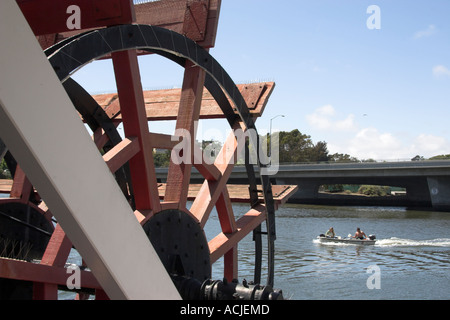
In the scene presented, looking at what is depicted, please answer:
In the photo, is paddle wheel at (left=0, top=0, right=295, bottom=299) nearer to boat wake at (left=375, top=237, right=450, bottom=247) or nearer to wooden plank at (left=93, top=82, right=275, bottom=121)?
wooden plank at (left=93, top=82, right=275, bottom=121)

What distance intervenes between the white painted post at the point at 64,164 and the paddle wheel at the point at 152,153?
4cm

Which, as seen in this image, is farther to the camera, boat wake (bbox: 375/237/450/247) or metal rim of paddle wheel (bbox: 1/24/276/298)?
boat wake (bbox: 375/237/450/247)

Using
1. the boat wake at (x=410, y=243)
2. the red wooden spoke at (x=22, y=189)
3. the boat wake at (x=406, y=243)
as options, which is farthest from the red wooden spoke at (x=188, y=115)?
the boat wake at (x=410, y=243)

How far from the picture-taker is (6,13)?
1393mm

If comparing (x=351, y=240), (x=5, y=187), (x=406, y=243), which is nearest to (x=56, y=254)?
(x=5, y=187)

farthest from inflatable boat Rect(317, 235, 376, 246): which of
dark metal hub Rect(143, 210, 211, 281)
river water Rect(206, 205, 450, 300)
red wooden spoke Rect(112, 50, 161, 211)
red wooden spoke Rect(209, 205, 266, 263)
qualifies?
red wooden spoke Rect(112, 50, 161, 211)

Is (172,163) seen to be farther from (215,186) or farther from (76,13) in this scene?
(76,13)

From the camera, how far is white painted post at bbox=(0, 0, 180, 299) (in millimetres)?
1405

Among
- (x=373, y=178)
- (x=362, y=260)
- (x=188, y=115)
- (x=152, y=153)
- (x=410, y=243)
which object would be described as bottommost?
(x=362, y=260)

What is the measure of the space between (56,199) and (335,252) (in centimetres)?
2079

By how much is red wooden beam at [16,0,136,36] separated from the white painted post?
2.66m

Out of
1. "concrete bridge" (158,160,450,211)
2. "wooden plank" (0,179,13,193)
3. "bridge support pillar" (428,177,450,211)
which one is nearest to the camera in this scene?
"wooden plank" (0,179,13,193)

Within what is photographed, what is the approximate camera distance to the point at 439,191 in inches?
1470

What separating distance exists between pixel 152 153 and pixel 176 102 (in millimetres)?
3547
